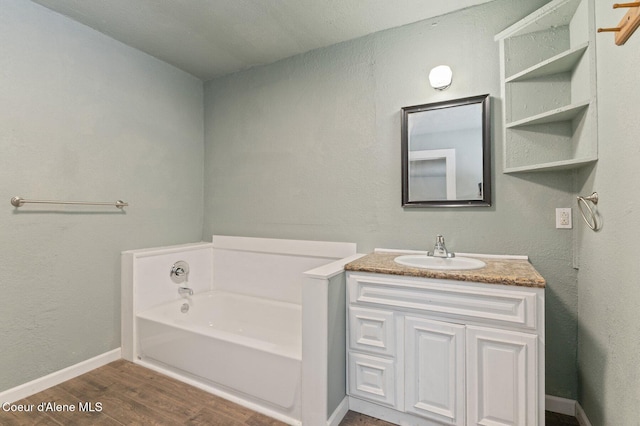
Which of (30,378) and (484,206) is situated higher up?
(484,206)

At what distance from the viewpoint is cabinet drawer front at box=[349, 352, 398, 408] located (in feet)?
5.28

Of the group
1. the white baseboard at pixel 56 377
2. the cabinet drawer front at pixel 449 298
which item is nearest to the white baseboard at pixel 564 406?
the cabinet drawer front at pixel 449 298

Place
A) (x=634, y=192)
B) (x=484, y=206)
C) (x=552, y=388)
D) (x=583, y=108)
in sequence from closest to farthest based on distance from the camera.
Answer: (x=634, y=192), (x=583, y=108), (x=552, y=388), (x=484, y=206)

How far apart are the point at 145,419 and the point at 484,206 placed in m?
2.29

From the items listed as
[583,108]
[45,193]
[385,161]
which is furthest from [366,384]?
[45,193]

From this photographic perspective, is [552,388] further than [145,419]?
Yes

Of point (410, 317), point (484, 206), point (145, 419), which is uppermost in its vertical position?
point (484, 206)

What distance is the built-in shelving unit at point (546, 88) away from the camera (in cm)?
155

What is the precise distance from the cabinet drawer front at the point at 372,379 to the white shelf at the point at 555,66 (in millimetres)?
1723

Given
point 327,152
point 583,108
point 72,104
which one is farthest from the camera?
point 327,152

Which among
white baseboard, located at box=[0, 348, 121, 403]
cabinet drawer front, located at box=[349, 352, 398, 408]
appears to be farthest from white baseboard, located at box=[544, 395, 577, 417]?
white baseboard, located at box=[0, 348, 121, 403]

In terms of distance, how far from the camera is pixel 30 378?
6.21ft

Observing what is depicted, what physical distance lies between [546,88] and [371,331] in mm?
1692

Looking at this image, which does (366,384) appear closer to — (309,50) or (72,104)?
(309,50)
